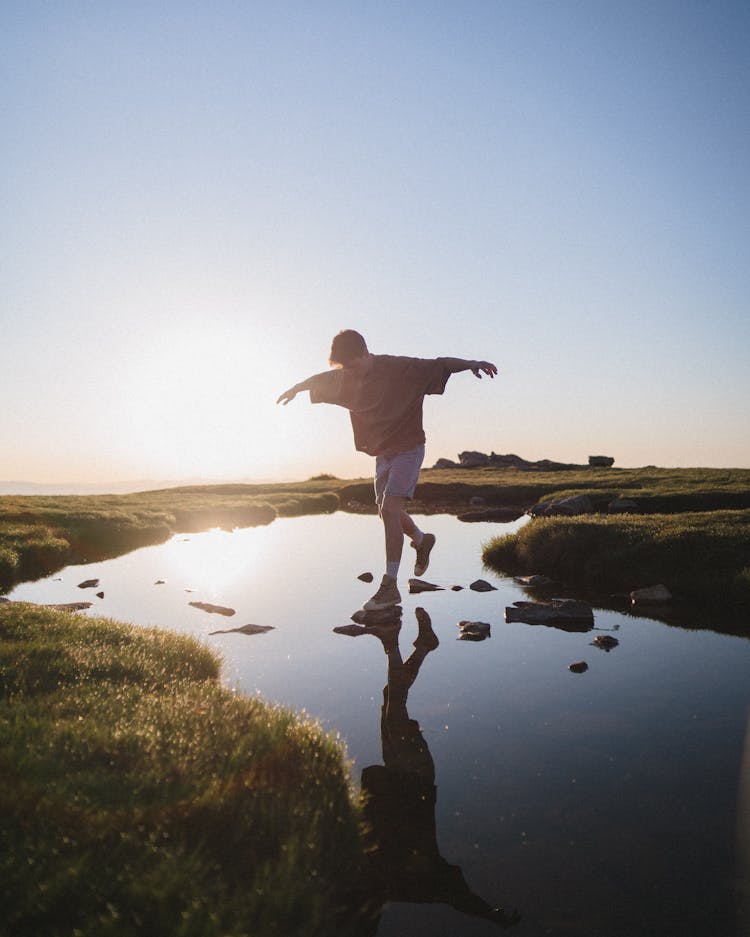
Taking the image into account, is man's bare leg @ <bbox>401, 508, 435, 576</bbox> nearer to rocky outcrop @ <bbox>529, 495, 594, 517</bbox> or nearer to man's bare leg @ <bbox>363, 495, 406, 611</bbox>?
man's bare leg @ <bbox>363, 495, 406, 611</bbox>

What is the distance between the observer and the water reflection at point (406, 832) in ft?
13.0

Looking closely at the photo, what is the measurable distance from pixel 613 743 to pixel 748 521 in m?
13.6

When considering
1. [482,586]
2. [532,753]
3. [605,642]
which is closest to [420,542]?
[482,586]

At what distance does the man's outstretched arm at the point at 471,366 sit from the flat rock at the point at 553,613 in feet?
14.2

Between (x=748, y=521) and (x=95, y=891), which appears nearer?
(x=95, y=891)

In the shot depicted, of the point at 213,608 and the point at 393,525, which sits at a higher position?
the point at 393,525

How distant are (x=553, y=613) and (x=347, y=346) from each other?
607 cm

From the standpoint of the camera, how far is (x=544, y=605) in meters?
12.2

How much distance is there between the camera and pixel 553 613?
11.7 metres

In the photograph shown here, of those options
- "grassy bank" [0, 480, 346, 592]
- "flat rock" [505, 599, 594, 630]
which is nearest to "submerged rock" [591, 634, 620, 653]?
"flat rock" [505, 599, 594, 630]

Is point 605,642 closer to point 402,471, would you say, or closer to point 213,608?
point 402,471

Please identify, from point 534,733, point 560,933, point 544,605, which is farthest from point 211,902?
point 544,605

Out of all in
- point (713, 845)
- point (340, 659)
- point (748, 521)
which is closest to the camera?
point (713, 845)

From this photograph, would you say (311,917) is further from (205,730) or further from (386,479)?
(386,479)
